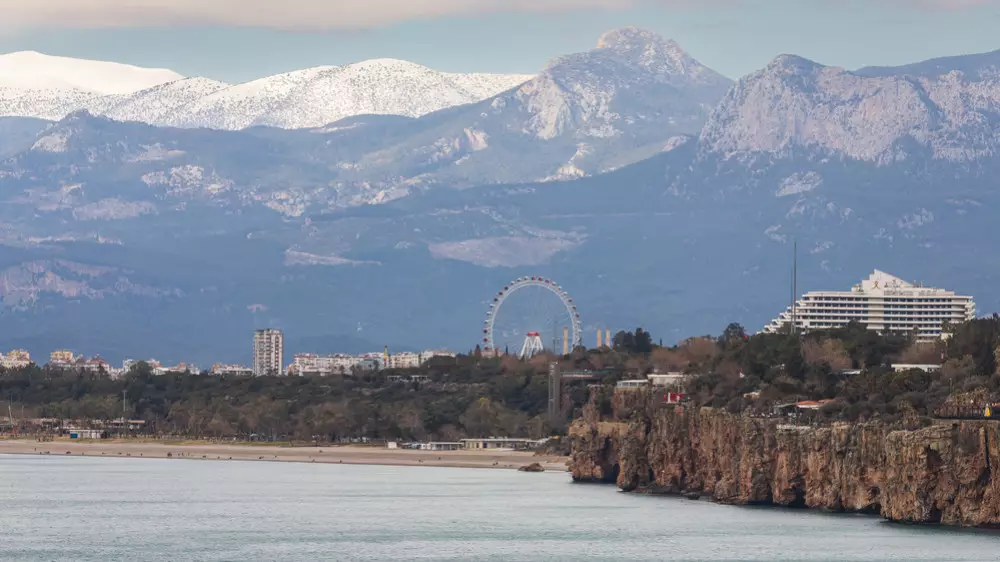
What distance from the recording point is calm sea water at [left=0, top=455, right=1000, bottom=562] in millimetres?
90750

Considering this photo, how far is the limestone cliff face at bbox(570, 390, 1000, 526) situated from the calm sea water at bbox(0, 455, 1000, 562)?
1.18 meters

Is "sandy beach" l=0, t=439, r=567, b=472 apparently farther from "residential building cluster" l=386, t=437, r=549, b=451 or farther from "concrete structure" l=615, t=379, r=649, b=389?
"concrete structure" l=615, t=379, r=649, b=389

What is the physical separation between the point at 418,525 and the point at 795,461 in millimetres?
18015

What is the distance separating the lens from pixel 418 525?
4267 inches

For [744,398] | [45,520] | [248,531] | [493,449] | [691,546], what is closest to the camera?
[691,546]

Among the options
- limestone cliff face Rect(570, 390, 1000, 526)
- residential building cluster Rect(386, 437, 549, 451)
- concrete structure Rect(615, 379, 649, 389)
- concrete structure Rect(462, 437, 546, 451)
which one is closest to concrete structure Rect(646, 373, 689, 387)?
concrete structure Rect(615, 379, 649, 389)

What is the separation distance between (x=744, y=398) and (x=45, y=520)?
38256 millimetres

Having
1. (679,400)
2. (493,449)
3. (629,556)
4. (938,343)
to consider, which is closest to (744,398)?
(679,400)

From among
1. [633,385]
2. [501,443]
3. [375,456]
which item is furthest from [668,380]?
[501,443]

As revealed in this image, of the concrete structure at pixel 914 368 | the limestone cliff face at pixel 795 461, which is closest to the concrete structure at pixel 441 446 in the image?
the limestone cliff face at pixel 795 461

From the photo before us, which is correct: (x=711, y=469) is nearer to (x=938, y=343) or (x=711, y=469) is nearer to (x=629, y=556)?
(x=629, y=556)

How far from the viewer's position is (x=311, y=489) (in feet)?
460

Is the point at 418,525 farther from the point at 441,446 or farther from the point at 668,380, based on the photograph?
the point at 441,446

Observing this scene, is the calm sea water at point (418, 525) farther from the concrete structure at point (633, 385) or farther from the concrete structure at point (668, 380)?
the concrete structure at point (668, 380)
